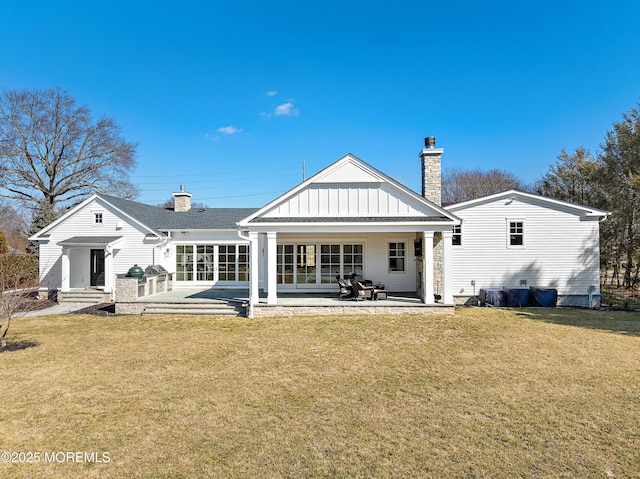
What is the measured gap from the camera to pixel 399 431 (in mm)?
4199

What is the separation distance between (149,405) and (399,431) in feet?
12.1

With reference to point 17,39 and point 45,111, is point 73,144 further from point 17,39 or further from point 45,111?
point 17,39

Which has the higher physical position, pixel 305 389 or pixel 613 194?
pixel 613 194

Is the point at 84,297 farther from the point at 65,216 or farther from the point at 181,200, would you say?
the point at 181,200

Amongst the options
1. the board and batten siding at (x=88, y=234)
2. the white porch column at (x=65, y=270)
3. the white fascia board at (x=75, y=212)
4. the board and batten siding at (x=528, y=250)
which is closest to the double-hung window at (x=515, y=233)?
the board and batten siding at (x=528, y=250)

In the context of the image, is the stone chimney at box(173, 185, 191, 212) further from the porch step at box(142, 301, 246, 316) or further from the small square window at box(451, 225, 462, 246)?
the small square window at box(451, 225, 462, 246)

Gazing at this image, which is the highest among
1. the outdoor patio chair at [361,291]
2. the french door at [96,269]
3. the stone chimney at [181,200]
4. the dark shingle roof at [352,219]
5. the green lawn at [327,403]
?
the stone chimney at [181,200]

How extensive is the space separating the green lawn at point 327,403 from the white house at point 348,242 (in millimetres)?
3875

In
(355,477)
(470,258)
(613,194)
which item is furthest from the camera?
(613,194)

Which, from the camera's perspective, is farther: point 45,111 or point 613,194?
point 45,111

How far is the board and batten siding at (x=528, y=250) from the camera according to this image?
528 inches

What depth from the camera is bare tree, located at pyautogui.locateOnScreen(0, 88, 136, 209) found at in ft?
79.3

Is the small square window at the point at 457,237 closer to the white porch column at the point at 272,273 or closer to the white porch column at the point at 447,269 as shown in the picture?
the white porch column at the point at 447,269

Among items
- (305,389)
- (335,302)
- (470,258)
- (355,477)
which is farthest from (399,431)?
(470,258)
